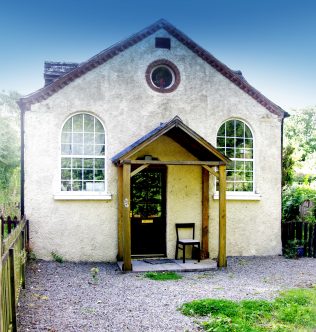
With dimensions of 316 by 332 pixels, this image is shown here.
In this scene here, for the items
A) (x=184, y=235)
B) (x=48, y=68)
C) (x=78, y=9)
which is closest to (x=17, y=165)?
(x=48, y=68)

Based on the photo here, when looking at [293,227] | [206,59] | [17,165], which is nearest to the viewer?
[206,59]

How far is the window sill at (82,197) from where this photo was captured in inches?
464

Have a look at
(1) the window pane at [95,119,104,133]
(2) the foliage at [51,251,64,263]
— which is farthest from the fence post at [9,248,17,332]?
(1) the window pane at [95,119,104,133]

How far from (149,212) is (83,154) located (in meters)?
2.64

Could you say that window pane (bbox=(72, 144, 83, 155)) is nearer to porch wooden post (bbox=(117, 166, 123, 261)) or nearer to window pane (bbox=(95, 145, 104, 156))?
window pane (bbox=(95, 145, 104, 156))

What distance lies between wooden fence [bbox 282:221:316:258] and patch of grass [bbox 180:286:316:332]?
5615 mm

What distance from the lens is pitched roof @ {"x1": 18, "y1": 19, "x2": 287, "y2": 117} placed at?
38.9 ft

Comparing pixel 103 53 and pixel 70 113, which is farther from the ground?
pixel 103 53

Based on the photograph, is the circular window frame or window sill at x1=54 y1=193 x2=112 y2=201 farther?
the circular window frame

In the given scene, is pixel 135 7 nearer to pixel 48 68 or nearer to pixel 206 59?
pixel 206 59

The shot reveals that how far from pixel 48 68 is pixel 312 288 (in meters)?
10.0

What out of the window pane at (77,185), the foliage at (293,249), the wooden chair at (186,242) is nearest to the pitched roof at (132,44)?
the window pane at (77,185)

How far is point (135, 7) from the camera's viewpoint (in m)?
9.01

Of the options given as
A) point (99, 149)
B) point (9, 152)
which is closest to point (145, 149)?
point (99, 149)
